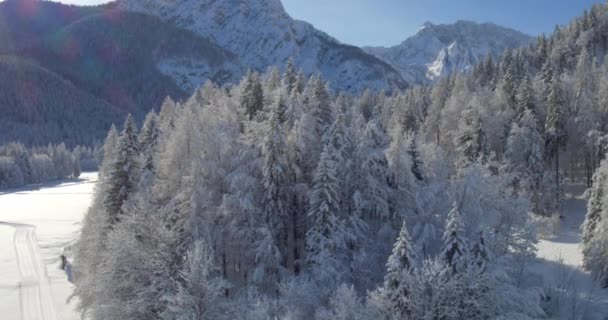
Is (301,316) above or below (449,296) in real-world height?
below

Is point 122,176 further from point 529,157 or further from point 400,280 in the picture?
point 529,157

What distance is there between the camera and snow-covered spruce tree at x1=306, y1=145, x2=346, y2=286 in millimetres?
27703

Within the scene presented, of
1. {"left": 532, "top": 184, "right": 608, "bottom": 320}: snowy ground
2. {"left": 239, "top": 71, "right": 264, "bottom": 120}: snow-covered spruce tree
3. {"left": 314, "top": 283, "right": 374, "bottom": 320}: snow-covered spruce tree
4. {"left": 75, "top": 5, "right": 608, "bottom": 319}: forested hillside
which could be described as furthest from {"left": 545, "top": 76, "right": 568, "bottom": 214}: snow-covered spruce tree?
{"left": 314, "top": 283, "right": 374, "bottom": 320}: snow-covered spruce tree

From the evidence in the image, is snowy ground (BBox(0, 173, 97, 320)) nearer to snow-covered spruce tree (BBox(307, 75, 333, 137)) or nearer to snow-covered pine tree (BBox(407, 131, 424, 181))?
snow-covered spruce tree (BBox(307, 75, 333, 137))

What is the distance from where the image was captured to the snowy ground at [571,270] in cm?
2683

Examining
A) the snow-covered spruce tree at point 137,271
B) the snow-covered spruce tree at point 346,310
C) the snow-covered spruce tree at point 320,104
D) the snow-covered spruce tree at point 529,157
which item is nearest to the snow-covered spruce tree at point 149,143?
the snow-covered spruce tree at point 137,271

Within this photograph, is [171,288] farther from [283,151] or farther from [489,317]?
[489,317]

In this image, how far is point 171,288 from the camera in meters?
26.4

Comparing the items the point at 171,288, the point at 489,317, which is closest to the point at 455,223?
the point at 489,317

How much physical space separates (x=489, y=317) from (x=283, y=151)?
16325 mm

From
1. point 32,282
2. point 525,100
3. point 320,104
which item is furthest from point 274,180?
point 525,100

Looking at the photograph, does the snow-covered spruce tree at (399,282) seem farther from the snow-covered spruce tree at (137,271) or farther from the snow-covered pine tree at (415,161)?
the snow-covered spruce tree at (137,271)

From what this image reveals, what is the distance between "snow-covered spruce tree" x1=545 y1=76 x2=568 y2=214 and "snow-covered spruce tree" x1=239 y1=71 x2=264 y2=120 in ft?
102

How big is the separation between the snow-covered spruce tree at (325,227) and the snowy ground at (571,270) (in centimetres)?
1371
